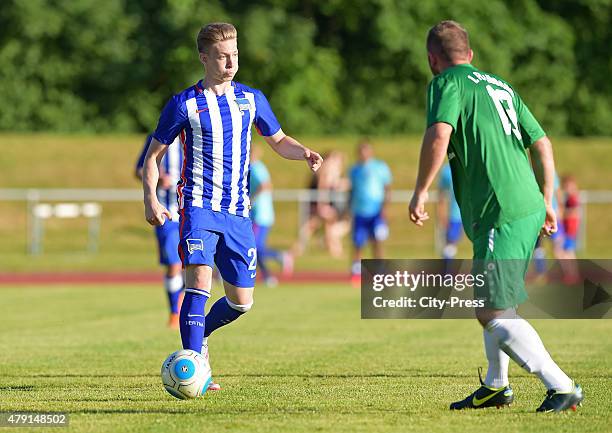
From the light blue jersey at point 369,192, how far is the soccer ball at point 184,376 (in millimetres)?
13282

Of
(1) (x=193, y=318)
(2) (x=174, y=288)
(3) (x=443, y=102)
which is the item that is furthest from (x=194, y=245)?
(2) (x=174, y=288)

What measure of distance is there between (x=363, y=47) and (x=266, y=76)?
424 cm

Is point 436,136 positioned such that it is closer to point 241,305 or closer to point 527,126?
point 527,126

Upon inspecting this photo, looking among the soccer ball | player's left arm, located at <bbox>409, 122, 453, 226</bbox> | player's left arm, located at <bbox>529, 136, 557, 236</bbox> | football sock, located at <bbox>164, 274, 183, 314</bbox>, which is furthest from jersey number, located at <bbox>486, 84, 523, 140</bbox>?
football sock, located at <bbox>164, 274, 183, 314</bbox>

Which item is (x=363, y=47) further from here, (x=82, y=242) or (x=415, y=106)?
(x=82, y=242)

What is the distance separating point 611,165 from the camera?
35438 mm

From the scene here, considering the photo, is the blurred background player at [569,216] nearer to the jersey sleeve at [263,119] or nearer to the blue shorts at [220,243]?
the jersey sleeve at [263,119]

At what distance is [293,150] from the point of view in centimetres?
822

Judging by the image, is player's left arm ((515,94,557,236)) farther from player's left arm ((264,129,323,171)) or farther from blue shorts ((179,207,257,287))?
blue shorts ((179,207,257,287))

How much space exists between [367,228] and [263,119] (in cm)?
1288

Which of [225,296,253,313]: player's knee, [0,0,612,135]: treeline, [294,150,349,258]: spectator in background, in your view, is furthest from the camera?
[0,0,612,135]: treeline

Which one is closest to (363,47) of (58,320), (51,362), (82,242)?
(82,242)

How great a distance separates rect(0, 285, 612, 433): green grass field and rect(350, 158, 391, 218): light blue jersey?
504cm

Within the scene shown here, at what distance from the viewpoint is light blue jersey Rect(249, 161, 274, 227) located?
19781 mm
